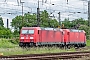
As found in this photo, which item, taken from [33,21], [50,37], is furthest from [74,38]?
[33,21]

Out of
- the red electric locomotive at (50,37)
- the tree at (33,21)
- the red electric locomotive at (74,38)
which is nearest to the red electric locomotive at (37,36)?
the red electric locomotive at (50,37)

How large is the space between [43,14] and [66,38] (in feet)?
181

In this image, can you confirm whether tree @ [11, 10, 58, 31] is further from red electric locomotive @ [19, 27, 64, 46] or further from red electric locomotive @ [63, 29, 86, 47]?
red electric locomotive @ [19, 27, 64, 46]

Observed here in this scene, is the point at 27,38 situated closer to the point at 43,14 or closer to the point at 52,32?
the point at 52,32

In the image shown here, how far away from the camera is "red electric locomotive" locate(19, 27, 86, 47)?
111 ft

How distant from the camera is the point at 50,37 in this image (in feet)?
122

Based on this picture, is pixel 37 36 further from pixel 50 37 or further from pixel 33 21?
pixel 33 21

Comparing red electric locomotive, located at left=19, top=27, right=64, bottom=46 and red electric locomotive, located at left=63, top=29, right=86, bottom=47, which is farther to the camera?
red electric locomotive, located at left=63, top=29, right=86, bottom=47

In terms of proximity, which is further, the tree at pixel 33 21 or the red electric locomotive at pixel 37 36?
the tree at pixel 33 21

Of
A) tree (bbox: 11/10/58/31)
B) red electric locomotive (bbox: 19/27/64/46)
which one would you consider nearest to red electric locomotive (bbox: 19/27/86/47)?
red electric locomotive (bbox: 19/27/64/46)

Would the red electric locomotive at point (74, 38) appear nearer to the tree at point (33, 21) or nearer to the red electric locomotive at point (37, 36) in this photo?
the red electric locomotive at point (37, 36)

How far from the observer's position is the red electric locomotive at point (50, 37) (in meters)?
33.8

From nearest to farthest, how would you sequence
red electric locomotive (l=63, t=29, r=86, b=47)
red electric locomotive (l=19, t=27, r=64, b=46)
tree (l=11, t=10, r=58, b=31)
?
red electric locomotive (l=19, t=27, r=64, b=46) < red electric locomotive (l=63, t=29, r=86, b=47) < tree (l=11, t=10, r=58, b=31)

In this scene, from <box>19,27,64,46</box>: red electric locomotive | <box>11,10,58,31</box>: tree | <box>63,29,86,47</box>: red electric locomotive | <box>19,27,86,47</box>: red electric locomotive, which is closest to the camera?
<box>19,27,64,46</box>: red electric locomotive
